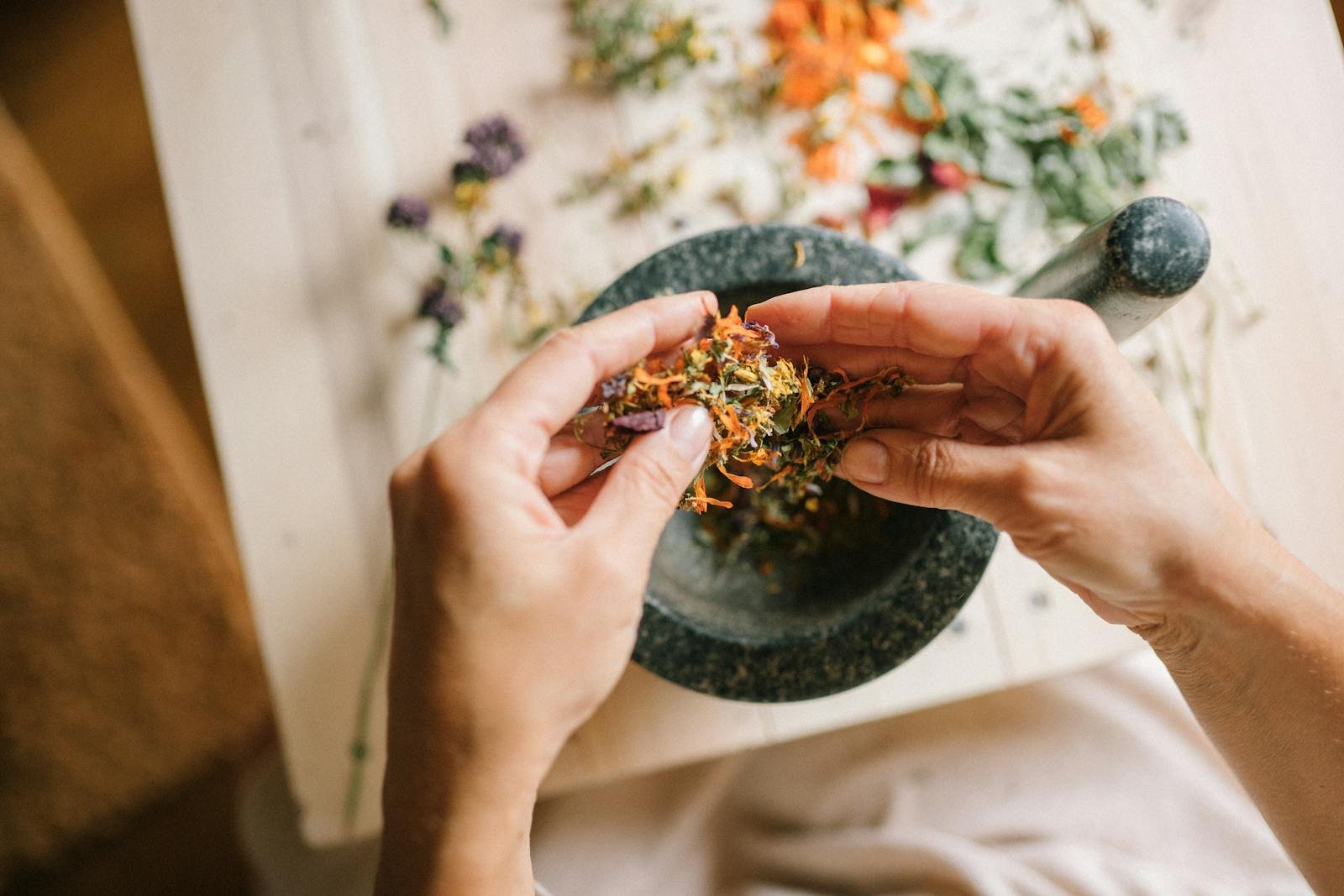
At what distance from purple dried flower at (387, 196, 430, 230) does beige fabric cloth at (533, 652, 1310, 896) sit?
2.65ft

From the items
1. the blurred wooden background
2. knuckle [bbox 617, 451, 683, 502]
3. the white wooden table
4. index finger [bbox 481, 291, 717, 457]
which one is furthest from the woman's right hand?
the blurred wooden background

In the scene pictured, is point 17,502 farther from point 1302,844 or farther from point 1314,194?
point 1314,194

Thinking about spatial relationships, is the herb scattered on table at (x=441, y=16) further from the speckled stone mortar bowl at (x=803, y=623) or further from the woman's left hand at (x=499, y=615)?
the woman's left hand at (x=499, y=615)

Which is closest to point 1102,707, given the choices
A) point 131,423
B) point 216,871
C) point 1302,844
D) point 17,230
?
point 1302,844

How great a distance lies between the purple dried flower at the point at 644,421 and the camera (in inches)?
30.0

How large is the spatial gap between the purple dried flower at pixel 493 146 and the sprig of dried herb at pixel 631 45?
15 cm

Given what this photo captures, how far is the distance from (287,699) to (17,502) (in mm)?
1102

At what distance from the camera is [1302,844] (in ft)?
2.91

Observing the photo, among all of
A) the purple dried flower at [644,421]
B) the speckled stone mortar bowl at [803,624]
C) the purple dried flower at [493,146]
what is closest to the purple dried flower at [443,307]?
the purple dried flower at [493,146]

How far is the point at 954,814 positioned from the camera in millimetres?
1178

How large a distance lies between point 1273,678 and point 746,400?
0.57 meters

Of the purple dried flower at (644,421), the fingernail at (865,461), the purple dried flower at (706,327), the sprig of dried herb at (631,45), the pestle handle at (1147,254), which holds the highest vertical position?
the sprig of dried herb at (631,45)

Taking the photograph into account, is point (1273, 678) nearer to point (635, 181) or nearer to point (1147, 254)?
point (1147, 254)

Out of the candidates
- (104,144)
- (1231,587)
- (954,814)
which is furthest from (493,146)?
(104,144)
